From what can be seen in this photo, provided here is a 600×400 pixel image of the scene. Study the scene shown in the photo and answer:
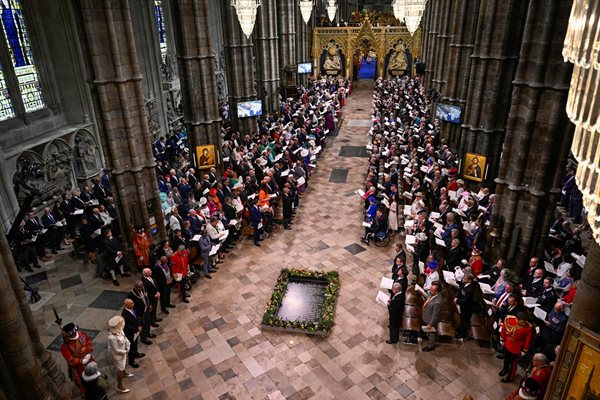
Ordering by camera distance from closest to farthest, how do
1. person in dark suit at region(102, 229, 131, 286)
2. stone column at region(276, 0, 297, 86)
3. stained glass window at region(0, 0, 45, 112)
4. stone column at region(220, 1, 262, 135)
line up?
person in dark suit at region(102, 229, 131, 286) < stained glass window at region(0, 0, 45, 112) < stone column at region(220, 1, 262, 135) < stone column at region(276, 0, 297, 86)

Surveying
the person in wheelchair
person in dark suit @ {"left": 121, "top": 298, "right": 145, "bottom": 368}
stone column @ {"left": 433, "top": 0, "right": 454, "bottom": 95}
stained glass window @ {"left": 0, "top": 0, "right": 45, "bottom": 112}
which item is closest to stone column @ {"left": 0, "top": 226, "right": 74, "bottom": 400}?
person in dark suit @ {"left": 121, "top": 298, "right": 145, "bottom": 368}

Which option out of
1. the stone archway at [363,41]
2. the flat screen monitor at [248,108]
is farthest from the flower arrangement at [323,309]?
the stone archway at [363,41]

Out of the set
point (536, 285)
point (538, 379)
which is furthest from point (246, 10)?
point (538, 379)

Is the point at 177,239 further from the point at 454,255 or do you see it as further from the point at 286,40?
the point at 286,40

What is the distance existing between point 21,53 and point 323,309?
13134 mm

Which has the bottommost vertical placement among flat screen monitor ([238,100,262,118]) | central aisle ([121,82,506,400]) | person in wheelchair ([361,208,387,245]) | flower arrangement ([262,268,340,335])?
central aisle ([121,82,506,400])

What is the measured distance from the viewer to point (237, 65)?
21.1 meters

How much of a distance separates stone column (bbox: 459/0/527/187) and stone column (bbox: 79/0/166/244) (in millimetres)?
10371

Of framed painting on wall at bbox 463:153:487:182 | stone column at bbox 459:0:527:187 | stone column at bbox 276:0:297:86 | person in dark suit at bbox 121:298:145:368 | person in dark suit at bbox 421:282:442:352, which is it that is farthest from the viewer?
stone column at bbox 276:0:297:86

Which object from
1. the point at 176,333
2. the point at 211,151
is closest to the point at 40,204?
the point at 211,151

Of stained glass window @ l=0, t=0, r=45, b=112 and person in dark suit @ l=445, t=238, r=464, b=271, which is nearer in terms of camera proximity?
person in dark suit @ l=445, t=238, r=464, b=271

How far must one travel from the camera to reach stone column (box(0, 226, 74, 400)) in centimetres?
616

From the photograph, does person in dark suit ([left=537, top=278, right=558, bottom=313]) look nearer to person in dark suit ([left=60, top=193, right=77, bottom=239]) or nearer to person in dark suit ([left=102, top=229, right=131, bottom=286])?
person in dark suit ([left=102, top=229, right=131, bottom=286])

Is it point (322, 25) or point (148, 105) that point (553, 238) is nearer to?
point (148, 105)
